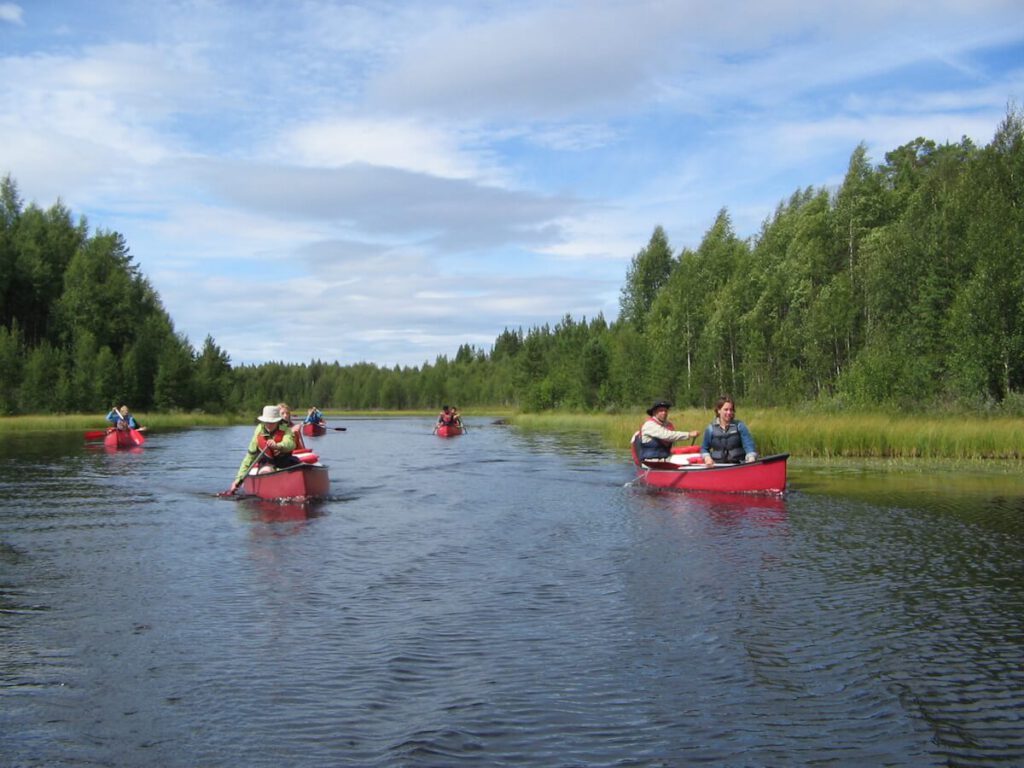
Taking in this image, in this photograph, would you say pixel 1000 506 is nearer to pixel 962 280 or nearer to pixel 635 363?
pixel 962 280

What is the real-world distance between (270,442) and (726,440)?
9448 mm

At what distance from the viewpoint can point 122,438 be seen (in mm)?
36188

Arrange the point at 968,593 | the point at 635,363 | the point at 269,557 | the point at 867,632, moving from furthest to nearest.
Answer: the point at 635,363 → the point at 269,557 → the point at 968,593 → the point at 867,632

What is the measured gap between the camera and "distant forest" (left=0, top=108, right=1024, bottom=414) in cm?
3369

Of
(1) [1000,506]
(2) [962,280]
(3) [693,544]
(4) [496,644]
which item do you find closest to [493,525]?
(3) [693,544]

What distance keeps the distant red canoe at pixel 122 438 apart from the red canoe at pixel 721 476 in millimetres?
23327

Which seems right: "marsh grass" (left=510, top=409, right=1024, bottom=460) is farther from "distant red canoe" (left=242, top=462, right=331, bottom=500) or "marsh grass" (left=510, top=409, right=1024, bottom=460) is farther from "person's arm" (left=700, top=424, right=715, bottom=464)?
"distant red canoe" (left=242, top=462, right=331, bottom=500)

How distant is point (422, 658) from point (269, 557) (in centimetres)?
529

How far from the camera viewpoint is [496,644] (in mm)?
8062

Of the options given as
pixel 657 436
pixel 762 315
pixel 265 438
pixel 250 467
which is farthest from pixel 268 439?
pixel 762 315

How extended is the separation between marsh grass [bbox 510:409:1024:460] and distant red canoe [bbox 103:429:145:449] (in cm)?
2382

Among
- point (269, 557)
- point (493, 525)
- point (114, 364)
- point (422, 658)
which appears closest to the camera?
point (422, 658)

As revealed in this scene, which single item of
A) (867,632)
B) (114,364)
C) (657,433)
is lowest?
(867,632)

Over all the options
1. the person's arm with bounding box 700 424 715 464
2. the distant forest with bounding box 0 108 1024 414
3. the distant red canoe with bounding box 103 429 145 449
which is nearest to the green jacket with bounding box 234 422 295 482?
the person's arm with bounding box 700 424 715 464
